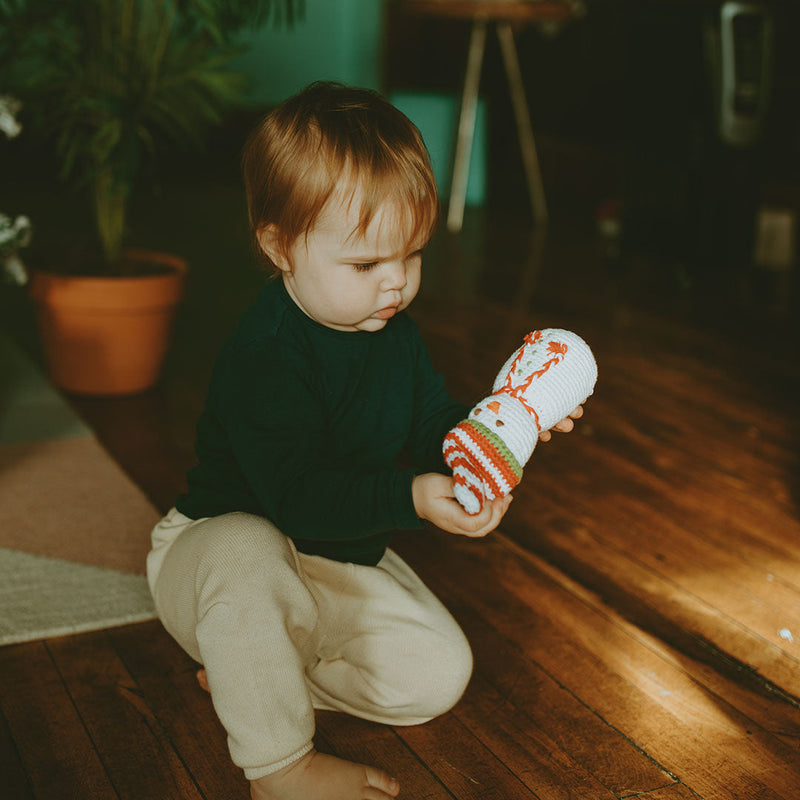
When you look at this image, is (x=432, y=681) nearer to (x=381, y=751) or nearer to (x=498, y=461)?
(x=381, y=751)

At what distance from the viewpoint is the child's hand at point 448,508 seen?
2.80 feet

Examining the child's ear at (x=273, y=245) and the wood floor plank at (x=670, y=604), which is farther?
the wood floor plank at (x=670, y=604)

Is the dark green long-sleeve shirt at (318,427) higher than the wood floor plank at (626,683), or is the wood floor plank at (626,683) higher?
the dark green long-sleeve shirt at (318,427)

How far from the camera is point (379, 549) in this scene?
1.08m

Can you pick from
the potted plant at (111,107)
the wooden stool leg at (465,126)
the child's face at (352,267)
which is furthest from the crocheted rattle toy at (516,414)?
the wooden stool leg at (465,126)

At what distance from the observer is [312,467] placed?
35.9 inches

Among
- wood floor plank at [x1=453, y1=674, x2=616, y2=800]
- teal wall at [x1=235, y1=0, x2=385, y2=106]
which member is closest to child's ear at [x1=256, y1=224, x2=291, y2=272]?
wood floor plank at [x1=453, y1=674, x2=616, y2=800]

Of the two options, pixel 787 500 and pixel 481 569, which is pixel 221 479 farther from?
pixel 787 500

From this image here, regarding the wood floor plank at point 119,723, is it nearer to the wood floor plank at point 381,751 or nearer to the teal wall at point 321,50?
the wood floor plank at point 381,751

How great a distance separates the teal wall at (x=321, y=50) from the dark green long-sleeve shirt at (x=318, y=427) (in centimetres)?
453

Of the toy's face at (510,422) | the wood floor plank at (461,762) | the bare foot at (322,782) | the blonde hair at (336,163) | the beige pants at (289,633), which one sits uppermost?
the blonde hair at (336,163)

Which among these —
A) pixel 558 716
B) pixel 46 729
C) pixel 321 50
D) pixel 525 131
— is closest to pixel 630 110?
pixel 525 131

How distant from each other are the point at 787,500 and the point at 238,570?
1150mm

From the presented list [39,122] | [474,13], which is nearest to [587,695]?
[39,122]
